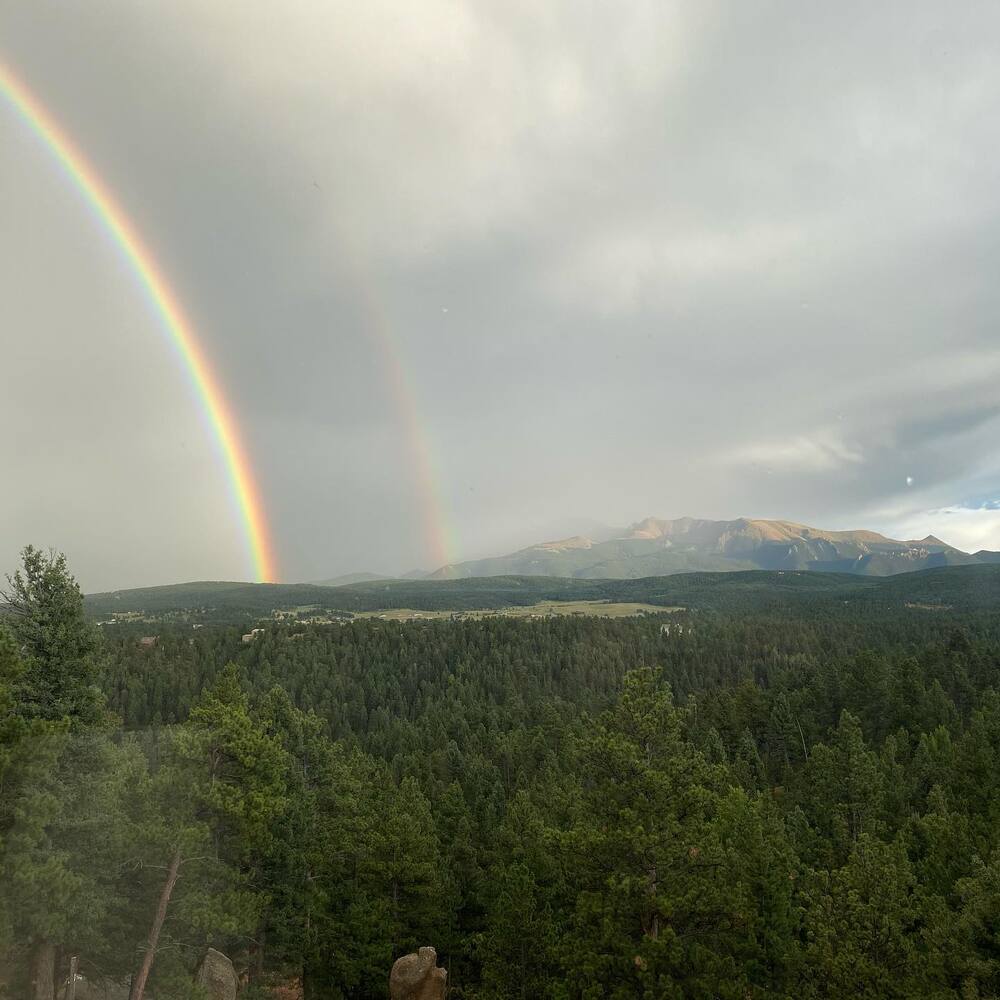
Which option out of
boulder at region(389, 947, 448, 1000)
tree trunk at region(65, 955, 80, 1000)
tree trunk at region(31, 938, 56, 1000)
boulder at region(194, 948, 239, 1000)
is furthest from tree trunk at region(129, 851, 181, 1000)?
boulder at region(389, 947, 448, 1000)

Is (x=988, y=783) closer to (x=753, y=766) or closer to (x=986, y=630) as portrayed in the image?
(x=753, y=766)

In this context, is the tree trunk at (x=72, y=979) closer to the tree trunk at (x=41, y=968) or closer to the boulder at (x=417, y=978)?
the tree trunk at (x=41, y=968)

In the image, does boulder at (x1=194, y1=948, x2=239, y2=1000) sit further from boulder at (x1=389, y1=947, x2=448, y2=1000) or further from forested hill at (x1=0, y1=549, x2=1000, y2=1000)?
boulder at (x1=389, y1=947, x2=448, y2=1000)

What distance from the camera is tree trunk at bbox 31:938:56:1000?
800 inches

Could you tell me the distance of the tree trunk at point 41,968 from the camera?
20.3 meters

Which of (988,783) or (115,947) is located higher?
(115,947)

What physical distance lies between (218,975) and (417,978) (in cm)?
976

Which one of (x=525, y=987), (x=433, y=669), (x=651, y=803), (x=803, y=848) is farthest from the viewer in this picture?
(x=433, y=669)

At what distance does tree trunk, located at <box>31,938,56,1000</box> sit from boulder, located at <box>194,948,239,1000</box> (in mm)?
7033

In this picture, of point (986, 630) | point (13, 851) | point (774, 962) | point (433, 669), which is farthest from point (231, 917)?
point (986, 630)

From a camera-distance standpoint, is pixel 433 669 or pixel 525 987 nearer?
pixel 525 987

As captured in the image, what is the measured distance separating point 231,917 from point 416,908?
1357 cm

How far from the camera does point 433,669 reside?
517ft

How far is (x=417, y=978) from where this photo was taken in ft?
101
